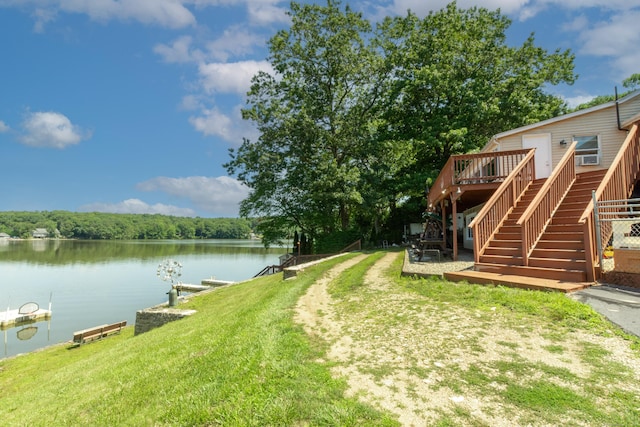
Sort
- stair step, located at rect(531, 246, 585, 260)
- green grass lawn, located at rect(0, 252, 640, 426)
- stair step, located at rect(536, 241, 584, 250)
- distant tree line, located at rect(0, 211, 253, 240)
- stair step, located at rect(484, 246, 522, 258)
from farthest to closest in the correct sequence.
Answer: distant tree line, located at rect(0, 211, 253, 240), stair step, located at rect(484, 246, 522, 258), stair step, located at rect(536, 241, 584, 250), stair step, located at rect(531, 246, 585, 260), green grass lawn, located at rect(0, 252, 640, 426)

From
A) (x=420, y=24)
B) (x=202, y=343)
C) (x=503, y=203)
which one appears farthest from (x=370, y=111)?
(x=202, y=343)

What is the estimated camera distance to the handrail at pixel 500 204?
30.3 ft

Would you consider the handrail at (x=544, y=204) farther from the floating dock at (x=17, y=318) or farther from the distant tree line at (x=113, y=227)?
the distant tree line at (x=113, y=227)

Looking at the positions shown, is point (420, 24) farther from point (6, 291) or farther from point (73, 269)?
point (73, 269)

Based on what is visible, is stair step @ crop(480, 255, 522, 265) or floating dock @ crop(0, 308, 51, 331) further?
floating dock @ crop(0, 308, 51, 331)

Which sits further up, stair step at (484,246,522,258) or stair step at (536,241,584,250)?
stair step at (536,241,584,250)

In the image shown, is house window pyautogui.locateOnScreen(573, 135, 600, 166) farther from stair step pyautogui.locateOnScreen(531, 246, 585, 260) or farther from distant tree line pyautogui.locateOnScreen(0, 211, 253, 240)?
distant tree line pyautogui.locateOnScreen(0, 211, 253, 240)

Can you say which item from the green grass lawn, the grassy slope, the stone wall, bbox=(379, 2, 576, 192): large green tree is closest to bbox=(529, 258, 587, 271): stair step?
the green grass lawn

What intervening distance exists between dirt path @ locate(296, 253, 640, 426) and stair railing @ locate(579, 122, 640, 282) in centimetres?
305

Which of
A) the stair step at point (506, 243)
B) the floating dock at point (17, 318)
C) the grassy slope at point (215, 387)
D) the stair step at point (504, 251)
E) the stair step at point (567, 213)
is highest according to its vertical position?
the stair step at point (567, 213)

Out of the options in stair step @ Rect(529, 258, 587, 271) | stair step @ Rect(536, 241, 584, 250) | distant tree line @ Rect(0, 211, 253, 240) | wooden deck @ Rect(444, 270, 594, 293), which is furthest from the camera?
distant tree line @ Rect(0, 211, 253, 240)

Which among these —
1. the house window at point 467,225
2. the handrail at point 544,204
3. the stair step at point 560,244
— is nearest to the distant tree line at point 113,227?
the house window at point 467,225

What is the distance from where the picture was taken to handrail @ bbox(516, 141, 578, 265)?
8117 mm

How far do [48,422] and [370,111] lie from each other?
2802cm
